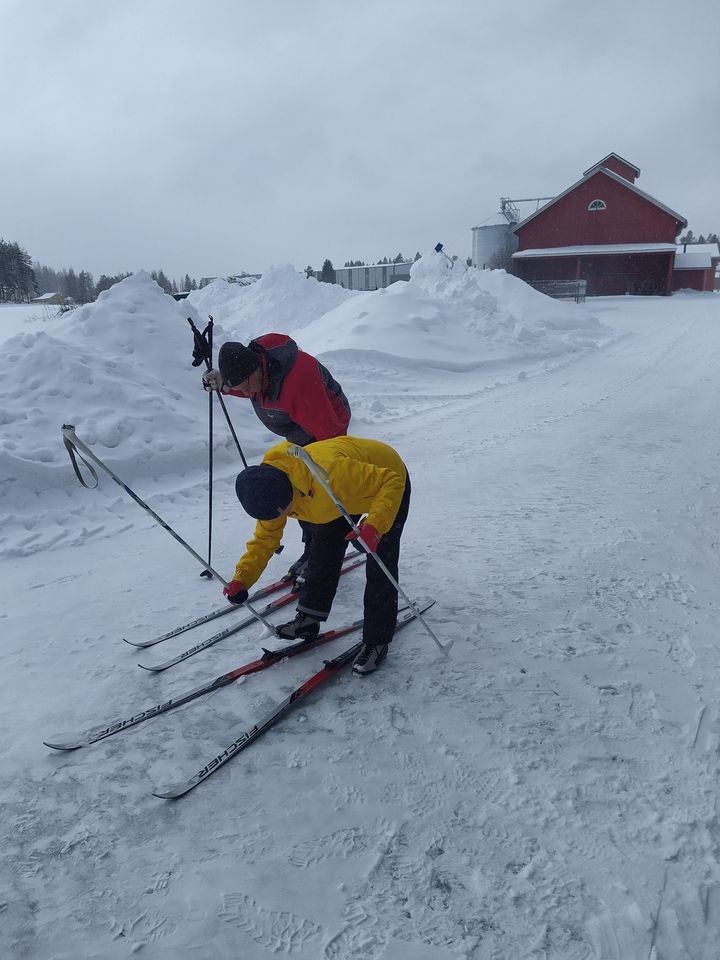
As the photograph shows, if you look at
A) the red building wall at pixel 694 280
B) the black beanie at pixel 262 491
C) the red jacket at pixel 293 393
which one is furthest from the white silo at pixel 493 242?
the black beanie at pixel 262 491

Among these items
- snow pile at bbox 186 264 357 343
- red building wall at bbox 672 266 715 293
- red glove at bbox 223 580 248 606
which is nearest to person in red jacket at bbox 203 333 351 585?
red glove at bbox 223 580 248 606

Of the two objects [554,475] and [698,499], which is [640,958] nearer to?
[698,499]

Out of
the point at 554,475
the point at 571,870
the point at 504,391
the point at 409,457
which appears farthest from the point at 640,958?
the point at 504,391

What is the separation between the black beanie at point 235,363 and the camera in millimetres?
3771

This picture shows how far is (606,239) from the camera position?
36.2 metres

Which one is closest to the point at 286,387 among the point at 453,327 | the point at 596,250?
the point at 453,327

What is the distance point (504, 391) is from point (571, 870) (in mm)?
9655

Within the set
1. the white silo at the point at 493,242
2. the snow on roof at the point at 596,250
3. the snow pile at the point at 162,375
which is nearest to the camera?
the snow pile at the point at 162,375

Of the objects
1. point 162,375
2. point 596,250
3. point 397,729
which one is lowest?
point 397,729

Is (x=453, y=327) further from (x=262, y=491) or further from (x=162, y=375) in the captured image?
(x=262, y=491)

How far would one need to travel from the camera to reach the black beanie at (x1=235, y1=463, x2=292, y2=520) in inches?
124

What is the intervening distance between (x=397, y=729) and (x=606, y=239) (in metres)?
39.0

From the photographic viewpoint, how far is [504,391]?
11.3m

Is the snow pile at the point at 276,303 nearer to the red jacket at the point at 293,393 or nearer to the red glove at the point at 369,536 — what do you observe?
the red jacket at the point at 293,393
